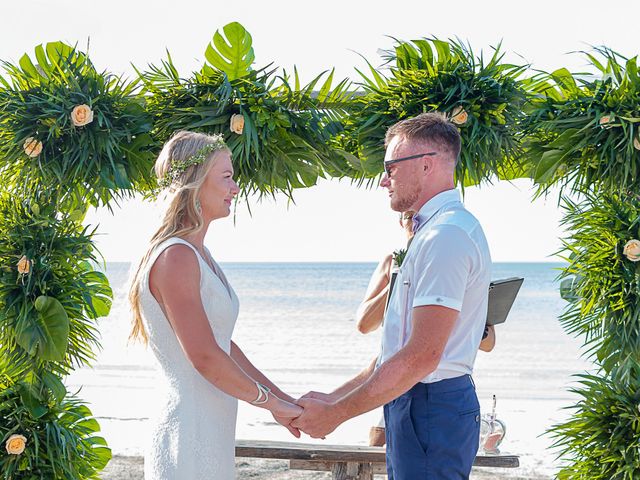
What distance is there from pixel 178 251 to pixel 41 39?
1.61 m

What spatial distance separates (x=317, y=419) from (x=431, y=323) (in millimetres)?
824

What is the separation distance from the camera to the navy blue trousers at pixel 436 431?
265cm

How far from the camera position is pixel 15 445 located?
3.58 meters

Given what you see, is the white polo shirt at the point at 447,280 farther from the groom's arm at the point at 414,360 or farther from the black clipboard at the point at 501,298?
the black clipboard at the point at 501,298

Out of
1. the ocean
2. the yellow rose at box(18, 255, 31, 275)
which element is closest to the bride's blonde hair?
the ocean

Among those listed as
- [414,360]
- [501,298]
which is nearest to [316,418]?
[414,360]

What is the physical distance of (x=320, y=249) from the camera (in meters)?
46.7

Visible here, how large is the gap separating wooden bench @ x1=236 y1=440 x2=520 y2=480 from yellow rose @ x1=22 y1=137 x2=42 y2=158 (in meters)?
1.70

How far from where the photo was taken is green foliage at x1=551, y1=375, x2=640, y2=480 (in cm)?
339

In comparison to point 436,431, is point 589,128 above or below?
above

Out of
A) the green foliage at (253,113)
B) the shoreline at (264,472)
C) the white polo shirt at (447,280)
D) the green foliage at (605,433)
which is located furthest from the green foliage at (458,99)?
the shoreline at (264,472)

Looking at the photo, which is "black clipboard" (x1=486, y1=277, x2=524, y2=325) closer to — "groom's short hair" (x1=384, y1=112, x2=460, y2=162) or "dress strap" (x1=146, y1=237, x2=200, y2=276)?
"groom's short hair" (x1=384, y1=112, x2=460, y2=162)

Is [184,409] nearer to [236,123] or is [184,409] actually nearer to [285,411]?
[285,411]

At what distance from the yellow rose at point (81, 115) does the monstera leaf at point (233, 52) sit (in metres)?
0.59
